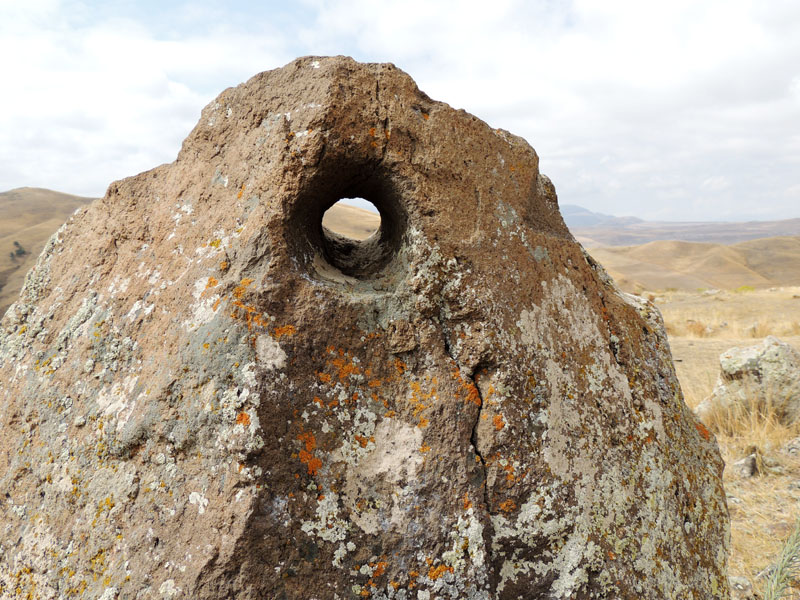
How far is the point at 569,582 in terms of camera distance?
242 centimetres

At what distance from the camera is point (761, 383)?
6.66 metres

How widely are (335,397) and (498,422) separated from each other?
0.72 m

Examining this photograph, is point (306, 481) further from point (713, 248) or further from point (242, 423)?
point (713, 248)

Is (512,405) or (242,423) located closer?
(242,423)

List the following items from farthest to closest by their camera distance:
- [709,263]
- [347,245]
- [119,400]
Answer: [709,263], [347,245], [119,400]

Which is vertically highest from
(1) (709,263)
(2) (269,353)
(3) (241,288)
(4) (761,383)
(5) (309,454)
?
(3) (241,288)

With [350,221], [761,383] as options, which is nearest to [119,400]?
[761,383]

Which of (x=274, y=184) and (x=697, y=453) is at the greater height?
(x=274, y=184)

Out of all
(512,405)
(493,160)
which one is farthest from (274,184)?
(512,405)

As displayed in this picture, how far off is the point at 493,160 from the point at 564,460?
1500mm

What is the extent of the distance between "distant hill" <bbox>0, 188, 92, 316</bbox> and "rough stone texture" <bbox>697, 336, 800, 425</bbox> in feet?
103

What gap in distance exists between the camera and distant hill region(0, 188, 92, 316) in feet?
147

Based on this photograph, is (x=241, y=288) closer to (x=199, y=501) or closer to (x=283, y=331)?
(x=283, y=331)

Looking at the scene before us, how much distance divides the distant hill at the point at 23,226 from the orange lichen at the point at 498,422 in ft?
107
